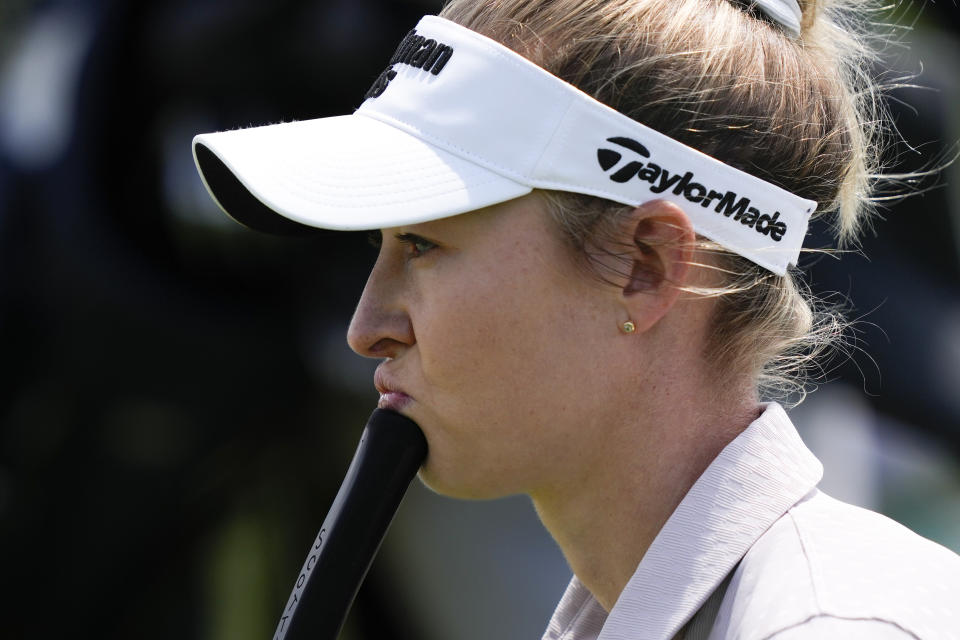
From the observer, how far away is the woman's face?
1.11 metres

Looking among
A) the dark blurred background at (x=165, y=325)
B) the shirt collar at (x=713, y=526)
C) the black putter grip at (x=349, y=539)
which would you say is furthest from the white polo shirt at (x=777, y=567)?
the dark blurred background at (x=165, y=325)

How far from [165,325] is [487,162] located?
240 centimetres

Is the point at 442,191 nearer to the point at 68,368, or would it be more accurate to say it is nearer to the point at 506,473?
the point at 506,473

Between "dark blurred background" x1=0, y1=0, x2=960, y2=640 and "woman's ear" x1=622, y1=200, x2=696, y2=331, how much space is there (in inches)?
84.8

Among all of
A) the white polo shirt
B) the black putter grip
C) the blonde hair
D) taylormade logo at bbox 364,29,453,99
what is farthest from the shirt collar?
taylormade logo at bbox 364,29,453,99

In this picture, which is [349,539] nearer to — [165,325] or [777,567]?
[777,567]

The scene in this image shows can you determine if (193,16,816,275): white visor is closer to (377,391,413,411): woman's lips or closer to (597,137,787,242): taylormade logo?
(597,137,787,242): taylormade logo

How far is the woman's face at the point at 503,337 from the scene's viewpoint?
43.7 inches

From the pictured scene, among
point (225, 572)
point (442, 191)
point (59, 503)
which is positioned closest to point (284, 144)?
point (442, 191)

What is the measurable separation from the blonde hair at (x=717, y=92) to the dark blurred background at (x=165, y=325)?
2095 millimetres

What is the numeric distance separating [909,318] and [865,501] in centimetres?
45

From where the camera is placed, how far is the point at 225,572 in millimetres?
4074

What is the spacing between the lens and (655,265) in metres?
1.13

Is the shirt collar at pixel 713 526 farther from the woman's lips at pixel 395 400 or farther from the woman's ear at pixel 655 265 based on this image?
the woman's lips at pixel 395 400
